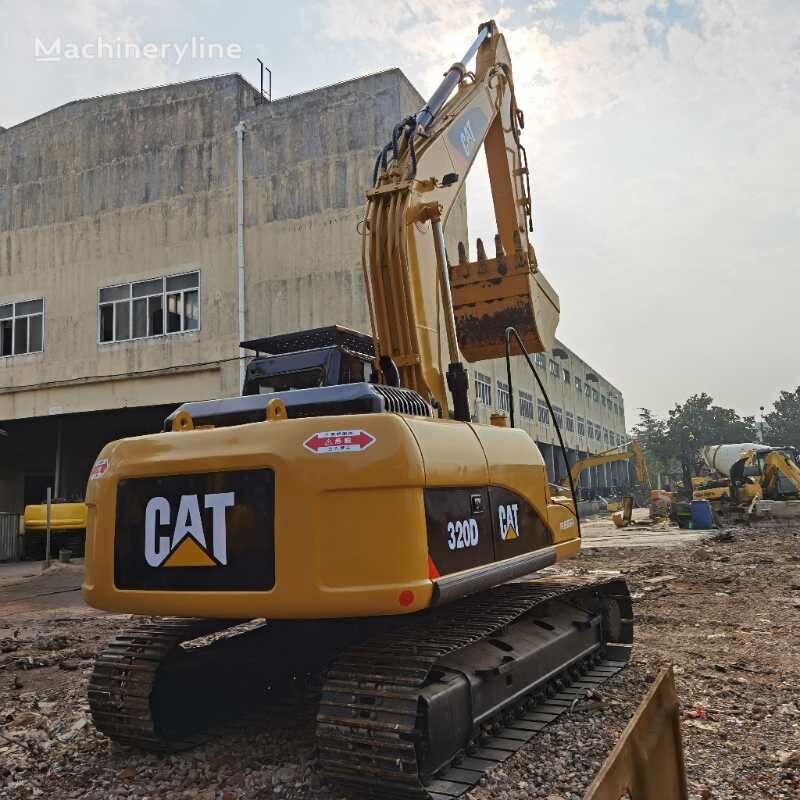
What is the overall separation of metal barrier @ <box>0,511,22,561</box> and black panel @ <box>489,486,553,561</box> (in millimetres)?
19137

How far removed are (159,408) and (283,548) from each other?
65.4 ft

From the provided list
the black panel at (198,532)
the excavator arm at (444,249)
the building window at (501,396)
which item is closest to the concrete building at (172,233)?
the building window at (501,396)

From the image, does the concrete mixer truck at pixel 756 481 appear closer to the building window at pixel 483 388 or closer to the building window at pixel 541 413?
the building window at pixel 483 388

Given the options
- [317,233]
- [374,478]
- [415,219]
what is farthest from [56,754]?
[317,233]

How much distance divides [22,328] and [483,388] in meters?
14.8

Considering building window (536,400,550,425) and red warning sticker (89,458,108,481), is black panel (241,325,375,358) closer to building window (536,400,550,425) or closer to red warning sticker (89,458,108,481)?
red warning sticker (89,458,108,481)

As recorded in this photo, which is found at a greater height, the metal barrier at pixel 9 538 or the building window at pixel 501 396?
the building window at pixel 501 396

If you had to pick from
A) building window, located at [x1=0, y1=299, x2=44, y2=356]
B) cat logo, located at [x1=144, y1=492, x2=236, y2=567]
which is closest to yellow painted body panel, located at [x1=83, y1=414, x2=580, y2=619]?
cat logo, located at [x1=144, y1=492, x2=236, y2=567]

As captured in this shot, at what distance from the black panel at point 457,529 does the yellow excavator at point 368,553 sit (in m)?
0.01

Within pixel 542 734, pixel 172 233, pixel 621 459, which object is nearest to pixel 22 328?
pixel 172 233

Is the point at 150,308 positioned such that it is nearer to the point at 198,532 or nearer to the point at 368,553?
the point at 198,532

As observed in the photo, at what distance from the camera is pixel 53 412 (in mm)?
21656

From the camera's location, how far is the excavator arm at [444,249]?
17.0 ft

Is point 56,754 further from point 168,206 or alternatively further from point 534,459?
point 168,206
